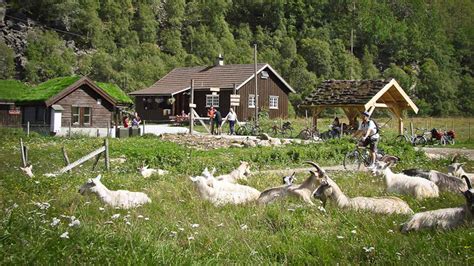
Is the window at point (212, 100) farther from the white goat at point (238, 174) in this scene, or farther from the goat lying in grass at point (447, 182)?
the goat lying in grass at point (447, 182)

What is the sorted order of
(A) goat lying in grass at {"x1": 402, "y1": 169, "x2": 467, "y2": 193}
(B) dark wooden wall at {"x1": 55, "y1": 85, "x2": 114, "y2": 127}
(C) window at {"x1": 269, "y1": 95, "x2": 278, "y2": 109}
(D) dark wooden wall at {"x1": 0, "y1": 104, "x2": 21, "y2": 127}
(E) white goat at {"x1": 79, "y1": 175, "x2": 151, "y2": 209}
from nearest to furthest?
(E) white goat at {"x1": 79, "y1": 175, "x2": 151, "y2": 209} → (A) goat lying in grass at {"x1": 402, "y1": 169, "x2": 467, "y2": 193} → (B) dark wooden wall at {"x1": 55, "y1": 85, "x2": 114, "y2": 127} → (D) dark wooden wall at {"x1": 0, "y1": 104, "x2": 21, "y2": 127} → (C) window at {"x1": 269, "y1": 95, "x2": 278, "y2": 109}

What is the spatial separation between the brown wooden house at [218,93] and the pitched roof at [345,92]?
69.6 feet

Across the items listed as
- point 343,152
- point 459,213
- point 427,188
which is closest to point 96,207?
point 459,213

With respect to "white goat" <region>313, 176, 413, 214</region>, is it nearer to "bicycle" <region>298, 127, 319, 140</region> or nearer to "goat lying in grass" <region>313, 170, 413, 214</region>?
"goat lying in grass" <region>313, 170, 413, 214</region>

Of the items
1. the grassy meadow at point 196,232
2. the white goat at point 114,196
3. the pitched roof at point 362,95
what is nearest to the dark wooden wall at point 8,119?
the pitched roof at point 362,95

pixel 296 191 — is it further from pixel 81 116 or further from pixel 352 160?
pixel 81 116

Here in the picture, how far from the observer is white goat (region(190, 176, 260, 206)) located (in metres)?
10.3

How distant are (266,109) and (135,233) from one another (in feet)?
166

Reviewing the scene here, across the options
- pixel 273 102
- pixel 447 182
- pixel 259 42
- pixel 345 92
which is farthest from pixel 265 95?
pixel 259 42

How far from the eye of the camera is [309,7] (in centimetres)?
13300

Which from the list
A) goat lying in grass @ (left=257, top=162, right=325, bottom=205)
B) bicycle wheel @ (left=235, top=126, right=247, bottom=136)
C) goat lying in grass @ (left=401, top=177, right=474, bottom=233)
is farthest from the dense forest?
goat lying in grass @ (left=401, top=177, right=474, bottom=233)

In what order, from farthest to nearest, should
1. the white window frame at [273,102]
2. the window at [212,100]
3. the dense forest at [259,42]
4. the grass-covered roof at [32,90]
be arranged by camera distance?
the dense forest at [259,42]
the white window frame at [273,102]
the window at [212,100]
the grass-covered roof at [32,90]

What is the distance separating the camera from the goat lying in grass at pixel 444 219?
718 centimetres

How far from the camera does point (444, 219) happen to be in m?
7.30
